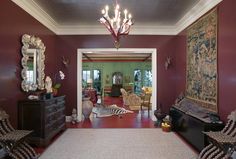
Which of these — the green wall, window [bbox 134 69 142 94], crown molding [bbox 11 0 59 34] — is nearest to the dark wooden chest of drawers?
crown molding [bbox 11 0 59 34]

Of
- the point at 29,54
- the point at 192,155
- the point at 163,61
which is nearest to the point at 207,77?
the point at 192,155

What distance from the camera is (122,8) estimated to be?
5.75 metres

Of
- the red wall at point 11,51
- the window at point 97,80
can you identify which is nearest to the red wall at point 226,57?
the red wall at point 11,51

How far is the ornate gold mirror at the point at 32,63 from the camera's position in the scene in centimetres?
499

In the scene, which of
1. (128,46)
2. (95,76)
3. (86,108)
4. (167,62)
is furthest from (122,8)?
(95,76)

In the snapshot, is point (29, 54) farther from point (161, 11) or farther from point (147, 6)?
point (161, 11)

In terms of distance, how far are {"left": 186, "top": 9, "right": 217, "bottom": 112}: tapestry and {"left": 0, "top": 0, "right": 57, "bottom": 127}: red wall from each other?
398 centimetres

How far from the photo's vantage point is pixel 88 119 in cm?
835

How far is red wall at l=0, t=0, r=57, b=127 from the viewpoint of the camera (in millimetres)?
4141

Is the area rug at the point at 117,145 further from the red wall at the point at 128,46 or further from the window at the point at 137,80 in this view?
the window at the point at 137,80

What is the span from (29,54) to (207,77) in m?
4.01

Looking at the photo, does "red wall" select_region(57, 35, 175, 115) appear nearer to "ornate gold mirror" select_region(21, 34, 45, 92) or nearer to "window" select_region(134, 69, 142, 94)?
"ornate gold mirror" select_region(21, 34, 45, 92)

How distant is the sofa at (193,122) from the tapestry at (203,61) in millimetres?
209

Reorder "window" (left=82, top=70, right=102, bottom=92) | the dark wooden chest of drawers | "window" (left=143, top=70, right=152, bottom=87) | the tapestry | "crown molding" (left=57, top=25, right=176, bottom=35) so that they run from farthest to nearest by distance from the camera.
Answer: "window" (left=82, top=70, right=102, bottom=92)
"window" (left=143, top=70, right=152, bottom=87)
"crown molding" (left=57, top=25, right=176, bottom=35)
the dark wooden chest of drawers
the tapestry
